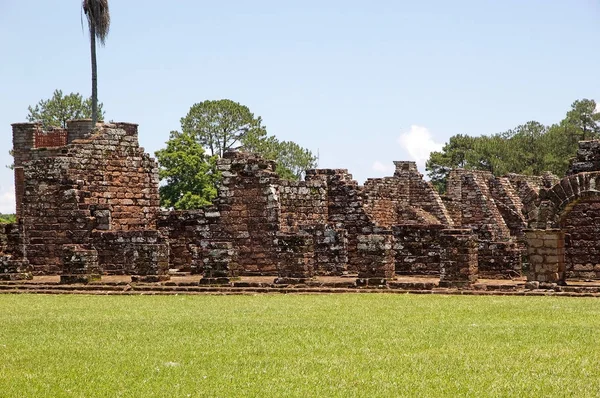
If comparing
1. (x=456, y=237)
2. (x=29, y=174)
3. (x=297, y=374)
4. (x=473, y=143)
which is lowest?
(x=297, y=374)

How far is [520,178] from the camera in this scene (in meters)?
50.2

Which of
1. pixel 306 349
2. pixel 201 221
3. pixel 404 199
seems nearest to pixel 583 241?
pixel 201 221

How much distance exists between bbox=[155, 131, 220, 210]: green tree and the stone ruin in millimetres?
21844

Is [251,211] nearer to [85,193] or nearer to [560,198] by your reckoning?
[85,193]

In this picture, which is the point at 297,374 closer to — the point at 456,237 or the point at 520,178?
the point at 456,237

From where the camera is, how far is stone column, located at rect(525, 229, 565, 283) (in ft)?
80.4

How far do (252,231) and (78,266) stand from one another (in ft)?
15.7

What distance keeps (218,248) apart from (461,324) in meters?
10.1

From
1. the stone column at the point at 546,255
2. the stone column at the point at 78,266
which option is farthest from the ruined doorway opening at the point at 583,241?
the stone column at the point at 78,266

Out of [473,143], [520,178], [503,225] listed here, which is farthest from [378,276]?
[473,143]

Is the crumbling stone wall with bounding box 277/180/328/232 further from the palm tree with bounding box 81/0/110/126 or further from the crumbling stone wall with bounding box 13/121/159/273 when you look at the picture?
the palm tree with bounding box 81/0/110/126

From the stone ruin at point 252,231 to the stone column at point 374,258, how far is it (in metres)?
0.03

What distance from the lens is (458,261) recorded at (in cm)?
2497

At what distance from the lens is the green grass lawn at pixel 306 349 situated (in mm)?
12797
